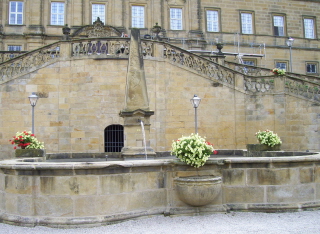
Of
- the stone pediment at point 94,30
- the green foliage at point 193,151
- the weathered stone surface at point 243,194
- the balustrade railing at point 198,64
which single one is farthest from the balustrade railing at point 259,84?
the green foliage at point 193,151

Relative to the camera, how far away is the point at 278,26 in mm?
35219

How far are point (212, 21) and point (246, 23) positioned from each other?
10.9ft

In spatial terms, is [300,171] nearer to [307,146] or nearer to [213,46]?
[307,146]

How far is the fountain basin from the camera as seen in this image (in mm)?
7715

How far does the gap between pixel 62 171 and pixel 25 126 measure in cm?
1261

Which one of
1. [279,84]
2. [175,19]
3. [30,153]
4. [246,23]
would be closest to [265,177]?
[30,153]

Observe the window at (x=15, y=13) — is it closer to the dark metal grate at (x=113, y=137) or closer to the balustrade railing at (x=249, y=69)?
the dark metal grate at (x=113, y=137)

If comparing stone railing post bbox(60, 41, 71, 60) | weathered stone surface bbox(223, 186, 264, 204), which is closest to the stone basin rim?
weathered stone surface bbox(223, 186, 264, 204)

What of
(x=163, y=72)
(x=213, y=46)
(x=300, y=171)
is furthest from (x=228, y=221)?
(x=213, y=46)

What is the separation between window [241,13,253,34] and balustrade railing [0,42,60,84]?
19.6m

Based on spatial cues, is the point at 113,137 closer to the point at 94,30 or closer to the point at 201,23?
the point at 94,30

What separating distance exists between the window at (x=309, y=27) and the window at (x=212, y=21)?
901cm

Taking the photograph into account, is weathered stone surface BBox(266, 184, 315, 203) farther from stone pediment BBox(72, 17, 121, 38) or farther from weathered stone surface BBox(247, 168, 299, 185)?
stone pediment BBox(72, 17, 121, 38)

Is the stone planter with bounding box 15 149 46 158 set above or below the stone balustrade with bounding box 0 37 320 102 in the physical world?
below
